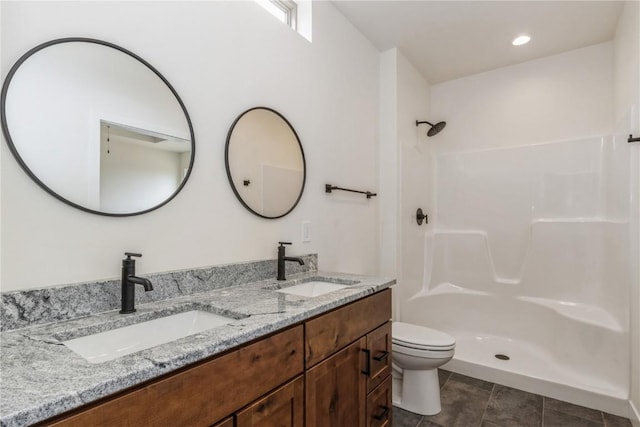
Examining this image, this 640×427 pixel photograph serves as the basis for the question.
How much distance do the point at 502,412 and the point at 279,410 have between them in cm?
172

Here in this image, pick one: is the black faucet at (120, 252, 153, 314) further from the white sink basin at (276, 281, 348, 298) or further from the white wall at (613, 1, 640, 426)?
the white wall at (613, 1, 640, 426)

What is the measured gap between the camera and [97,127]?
105cm

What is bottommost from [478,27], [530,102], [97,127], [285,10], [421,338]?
[421,338]

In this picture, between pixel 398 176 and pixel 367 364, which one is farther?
pixel 398 176

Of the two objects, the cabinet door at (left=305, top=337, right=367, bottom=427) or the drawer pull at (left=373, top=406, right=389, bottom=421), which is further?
the drawer pull at (left=373, top=406, right=389, bottom=421)

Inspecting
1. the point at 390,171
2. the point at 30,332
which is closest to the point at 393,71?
the point at 390,171

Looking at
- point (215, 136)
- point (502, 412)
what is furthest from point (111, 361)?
point (502, 412)

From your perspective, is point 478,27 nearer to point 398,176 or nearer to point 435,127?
point 435,127

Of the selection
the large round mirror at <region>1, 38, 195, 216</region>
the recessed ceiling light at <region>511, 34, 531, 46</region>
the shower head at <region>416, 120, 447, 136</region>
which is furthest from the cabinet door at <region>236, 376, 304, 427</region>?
the recessed ceiling light at <region>511, 34, 531, 46</region>

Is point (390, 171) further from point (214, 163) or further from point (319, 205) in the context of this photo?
point (214, 163)

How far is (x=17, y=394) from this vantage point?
1.75ft

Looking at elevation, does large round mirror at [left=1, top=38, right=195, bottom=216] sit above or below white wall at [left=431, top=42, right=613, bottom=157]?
below

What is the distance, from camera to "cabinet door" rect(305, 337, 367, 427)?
3.63ft

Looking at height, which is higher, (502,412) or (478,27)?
(478,27)
